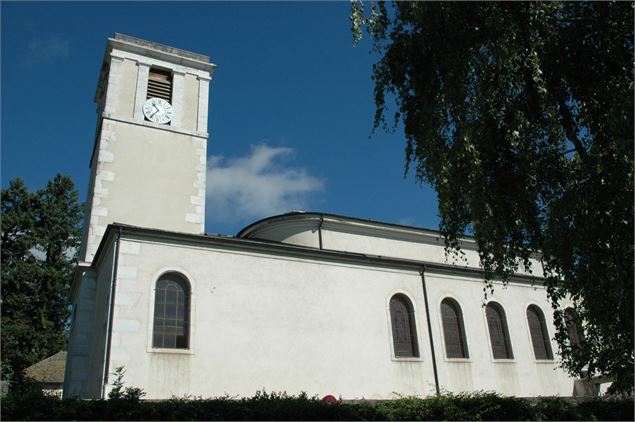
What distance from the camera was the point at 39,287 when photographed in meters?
36.5

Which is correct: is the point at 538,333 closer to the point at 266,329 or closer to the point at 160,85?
the point at 266,329

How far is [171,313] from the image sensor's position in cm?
1454

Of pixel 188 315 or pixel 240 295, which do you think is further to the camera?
pixel 240 295

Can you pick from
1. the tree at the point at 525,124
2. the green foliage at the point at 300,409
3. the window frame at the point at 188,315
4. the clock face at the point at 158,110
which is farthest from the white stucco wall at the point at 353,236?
the tree at the point at 525,124

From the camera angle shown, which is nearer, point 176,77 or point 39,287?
point 176,77

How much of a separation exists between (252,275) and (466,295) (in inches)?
340

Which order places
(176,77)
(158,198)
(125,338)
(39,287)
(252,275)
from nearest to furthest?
(125,338), (252,275), (158,198), (176,77), (39,287)

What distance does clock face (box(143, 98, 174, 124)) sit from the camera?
20.1 metres

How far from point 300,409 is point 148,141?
41.5 feet

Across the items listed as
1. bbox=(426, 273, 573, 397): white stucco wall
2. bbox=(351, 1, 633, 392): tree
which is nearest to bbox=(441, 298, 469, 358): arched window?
bbox=(426, 273, 573, 397): white stucco wall

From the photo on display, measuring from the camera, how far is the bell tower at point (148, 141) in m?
18.4

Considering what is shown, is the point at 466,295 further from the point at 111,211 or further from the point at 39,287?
the point at 39,287

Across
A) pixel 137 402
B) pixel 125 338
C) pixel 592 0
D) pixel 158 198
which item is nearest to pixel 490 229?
pixel 592 0

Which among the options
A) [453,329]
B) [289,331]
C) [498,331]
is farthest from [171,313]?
[498,331]
